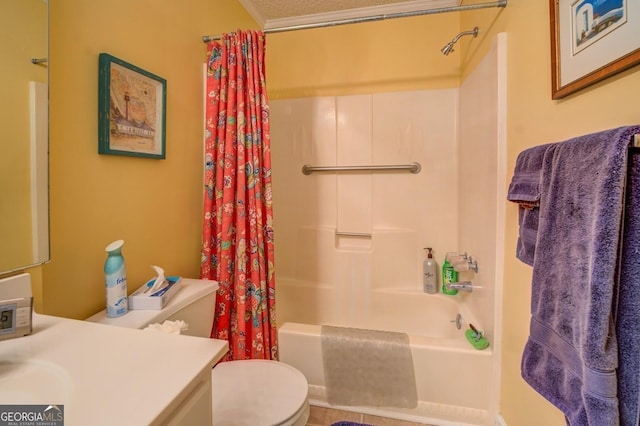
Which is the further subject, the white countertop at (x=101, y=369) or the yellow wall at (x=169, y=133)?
the yellow wall at (x=169, y=133)

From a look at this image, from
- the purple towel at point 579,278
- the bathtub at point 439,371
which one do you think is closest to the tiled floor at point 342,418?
the bathtub at point 439,371

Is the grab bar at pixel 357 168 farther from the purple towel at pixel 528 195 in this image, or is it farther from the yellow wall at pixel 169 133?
the purple towel at pixel 528 195

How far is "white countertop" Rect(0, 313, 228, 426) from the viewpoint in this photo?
474mm

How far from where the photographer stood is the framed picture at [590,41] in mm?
618

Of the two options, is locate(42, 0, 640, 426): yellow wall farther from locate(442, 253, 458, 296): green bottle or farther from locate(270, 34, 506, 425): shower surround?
locate(442, 253, 458, 296): green bottle

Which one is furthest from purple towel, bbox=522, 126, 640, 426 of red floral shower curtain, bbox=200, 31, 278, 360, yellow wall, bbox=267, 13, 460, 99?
yellow wall, bbox=267, 13, 460, 99

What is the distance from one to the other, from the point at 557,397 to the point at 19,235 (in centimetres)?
146

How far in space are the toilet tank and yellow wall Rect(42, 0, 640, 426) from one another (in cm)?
15

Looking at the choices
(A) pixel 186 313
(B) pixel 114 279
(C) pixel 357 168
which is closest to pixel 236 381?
(A) pixel 186 313

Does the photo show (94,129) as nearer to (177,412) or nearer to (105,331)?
(105,331)

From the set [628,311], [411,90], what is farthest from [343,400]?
[411,90]

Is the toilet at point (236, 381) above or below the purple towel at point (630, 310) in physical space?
below

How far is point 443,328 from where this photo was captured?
195 centimetres

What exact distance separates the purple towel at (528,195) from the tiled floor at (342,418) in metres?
1.10
